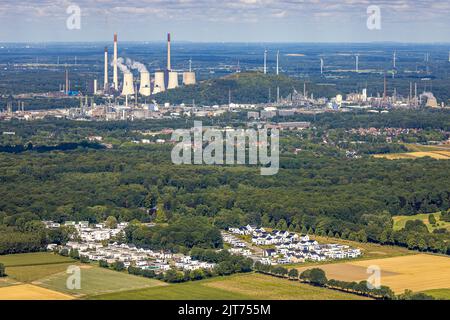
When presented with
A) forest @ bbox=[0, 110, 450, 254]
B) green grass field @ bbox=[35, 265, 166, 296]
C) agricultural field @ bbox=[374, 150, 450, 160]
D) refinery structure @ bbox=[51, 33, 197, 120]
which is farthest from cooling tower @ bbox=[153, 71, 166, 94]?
green grass field @ bbox=[35, 265, 166, 296]

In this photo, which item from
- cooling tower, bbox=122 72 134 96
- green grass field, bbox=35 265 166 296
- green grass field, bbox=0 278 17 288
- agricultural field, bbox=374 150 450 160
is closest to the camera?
green grass field, bbox=35 265 166 296

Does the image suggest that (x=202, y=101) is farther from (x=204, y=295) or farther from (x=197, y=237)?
(x=204, y=295)

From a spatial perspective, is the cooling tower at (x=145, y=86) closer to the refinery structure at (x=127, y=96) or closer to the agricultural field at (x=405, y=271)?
the refinery structure at (x=127, y=96)

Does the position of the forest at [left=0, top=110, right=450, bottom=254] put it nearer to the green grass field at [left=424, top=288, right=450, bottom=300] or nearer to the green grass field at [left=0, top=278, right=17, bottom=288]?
the green grass field at [left=0, top=278, right=17, bottom=288]

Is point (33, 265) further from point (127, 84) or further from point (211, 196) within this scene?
point (127, 84)

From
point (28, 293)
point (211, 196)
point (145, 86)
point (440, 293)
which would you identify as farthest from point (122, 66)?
point (440, 293)

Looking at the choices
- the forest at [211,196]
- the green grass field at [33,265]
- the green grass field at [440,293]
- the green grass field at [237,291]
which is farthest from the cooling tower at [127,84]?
the green grass field at [440,293]
